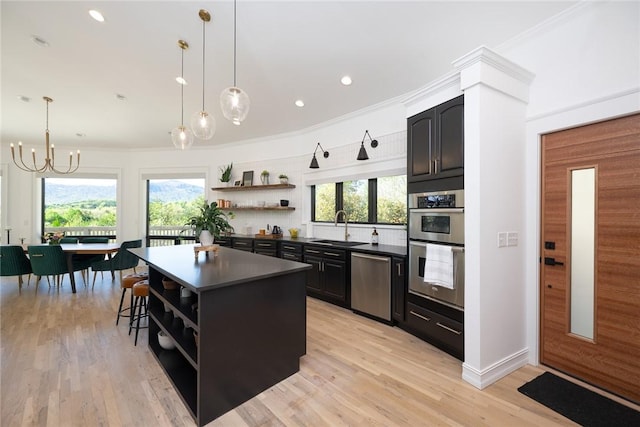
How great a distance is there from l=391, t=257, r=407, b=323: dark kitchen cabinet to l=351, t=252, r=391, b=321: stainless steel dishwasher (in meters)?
0.05

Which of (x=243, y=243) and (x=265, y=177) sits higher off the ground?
(x=265, y=177)

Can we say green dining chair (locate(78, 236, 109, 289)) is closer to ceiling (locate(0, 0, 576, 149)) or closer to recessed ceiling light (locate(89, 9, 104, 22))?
ceiling (locate(0, 0, 576, 149))

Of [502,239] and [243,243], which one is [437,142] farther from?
[243,243]

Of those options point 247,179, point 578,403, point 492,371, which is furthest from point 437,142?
point 247,179

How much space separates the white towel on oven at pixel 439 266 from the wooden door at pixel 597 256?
801 millimetres

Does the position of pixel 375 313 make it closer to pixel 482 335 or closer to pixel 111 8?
pixel 482 335

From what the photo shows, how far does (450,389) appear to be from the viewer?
2.14 meters

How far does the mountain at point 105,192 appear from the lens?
22.4ft

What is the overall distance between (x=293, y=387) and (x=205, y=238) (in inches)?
64.9

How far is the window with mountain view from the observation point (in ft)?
23.1

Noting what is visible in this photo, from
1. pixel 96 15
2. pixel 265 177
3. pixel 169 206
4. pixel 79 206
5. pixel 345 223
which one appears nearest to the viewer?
pixel 96 15

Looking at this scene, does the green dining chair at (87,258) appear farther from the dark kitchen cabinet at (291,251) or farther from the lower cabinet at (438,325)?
the lower cabinet at (438,325)

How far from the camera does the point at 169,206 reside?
7133 millimetres

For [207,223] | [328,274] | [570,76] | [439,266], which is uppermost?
[570,76]
